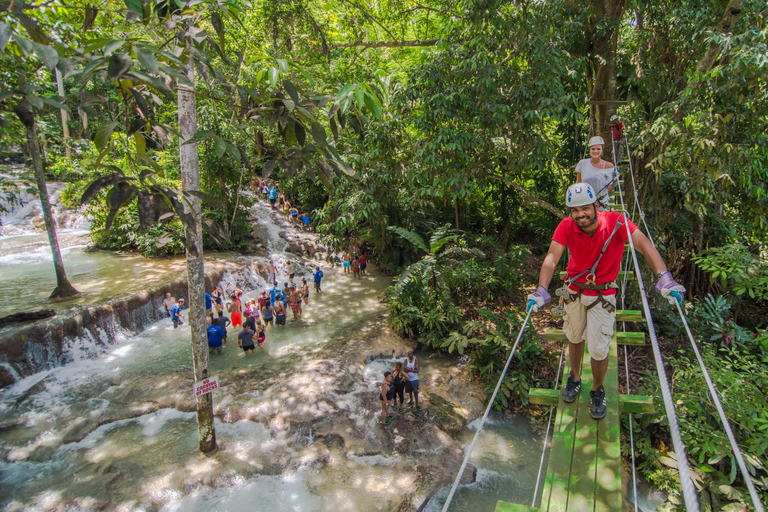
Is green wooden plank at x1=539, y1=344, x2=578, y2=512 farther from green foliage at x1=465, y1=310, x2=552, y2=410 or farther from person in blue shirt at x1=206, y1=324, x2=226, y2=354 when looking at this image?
person in blue shirt at x1=206, y1=324, x2=226, y2=354

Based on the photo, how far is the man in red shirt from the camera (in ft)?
10.4

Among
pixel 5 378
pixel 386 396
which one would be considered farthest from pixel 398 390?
pixel 5 378

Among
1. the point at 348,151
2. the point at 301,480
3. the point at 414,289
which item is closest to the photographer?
the point at 301,480

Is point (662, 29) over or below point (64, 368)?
over

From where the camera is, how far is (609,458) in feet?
9.54

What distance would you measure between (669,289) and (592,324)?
751 millimetres

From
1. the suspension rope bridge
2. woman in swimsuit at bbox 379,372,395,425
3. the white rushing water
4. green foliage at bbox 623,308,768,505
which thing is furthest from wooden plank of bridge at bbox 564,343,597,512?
woman in swimsuit at bbox 379,372,395,425

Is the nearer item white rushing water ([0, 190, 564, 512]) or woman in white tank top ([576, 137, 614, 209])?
white rushing water ([0, 190, 564, 512])

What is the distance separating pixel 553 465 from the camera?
2.91 metres

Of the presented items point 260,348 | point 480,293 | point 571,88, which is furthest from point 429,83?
point 260,348

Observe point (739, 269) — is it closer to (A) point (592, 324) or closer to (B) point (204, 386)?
(A) point (592, 324)

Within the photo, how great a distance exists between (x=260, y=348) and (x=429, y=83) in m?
6.94

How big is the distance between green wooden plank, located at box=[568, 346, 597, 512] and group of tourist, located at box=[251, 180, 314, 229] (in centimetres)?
1686

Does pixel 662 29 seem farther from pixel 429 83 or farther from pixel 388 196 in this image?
pixel 388 196
